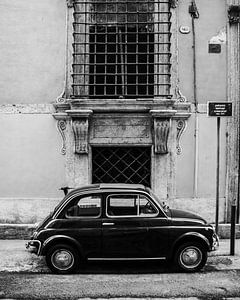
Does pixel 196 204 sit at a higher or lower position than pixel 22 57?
lower

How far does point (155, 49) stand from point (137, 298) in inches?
249

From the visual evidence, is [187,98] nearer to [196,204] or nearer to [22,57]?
[196,204]

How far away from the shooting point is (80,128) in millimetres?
10836

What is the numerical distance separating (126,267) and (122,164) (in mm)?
3299

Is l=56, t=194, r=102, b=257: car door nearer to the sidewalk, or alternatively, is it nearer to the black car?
the black car

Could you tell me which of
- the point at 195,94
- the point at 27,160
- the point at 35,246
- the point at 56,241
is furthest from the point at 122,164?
the point at 35,246

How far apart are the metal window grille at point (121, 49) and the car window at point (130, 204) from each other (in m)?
3.56

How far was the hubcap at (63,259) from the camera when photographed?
7918 millimetres

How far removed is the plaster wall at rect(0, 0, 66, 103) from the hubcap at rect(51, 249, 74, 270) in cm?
439

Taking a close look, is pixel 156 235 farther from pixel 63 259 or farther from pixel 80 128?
pixel 80 128

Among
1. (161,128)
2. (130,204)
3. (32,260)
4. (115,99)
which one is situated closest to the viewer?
(130,204)

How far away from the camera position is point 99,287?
7.17 m

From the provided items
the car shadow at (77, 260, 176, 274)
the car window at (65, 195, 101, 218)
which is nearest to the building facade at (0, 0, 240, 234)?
the car shadow at (77, 260, 176, 274)

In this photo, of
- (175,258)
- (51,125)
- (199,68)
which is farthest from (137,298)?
(199,68)
